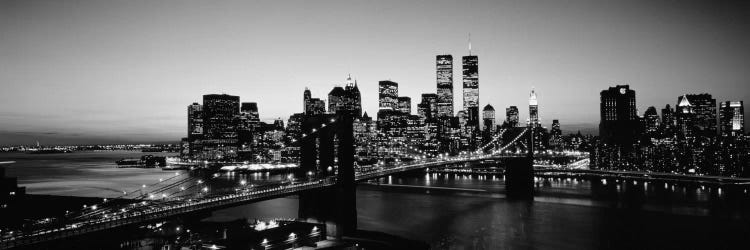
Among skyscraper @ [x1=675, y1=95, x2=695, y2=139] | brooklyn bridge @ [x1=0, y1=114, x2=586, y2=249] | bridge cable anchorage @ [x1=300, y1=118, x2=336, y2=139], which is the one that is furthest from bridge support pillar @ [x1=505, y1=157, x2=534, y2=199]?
skyscraper @ [x1=675, y1=95, x2=695, y2=139]

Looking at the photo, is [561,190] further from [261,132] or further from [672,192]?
[261,132]

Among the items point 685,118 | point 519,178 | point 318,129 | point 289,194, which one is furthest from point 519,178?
point 685,118

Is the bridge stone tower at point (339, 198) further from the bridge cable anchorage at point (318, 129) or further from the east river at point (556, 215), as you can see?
the east river at point (556, 215)

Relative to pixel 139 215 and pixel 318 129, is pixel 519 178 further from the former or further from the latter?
pixel 139 215

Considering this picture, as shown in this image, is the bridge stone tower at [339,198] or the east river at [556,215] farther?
the east river at [556,215]

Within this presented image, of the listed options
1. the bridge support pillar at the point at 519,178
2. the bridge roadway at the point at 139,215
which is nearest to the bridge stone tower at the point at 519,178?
the bridge support pillar at the point at 519,178

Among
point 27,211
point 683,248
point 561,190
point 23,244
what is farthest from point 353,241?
point 561,190

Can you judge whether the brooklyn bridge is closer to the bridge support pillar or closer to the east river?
the east river
